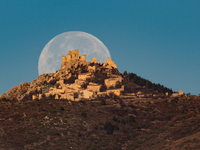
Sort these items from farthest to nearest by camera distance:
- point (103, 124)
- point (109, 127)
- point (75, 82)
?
point (75, 82) → point (103, 124) → point (109, 127)

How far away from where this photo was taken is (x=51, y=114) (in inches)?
4584

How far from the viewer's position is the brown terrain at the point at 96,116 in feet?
308

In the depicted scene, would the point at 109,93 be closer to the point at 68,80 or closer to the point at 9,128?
the point at 68,80

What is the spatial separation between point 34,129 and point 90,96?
3977 centimetres

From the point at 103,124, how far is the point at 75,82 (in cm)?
4768

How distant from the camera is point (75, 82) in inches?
6191

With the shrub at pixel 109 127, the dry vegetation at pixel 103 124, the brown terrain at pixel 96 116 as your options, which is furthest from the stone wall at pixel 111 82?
the shrub at pixel 109 127

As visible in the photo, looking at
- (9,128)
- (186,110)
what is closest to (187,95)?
(186,110)

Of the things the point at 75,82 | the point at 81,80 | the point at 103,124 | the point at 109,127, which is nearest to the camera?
the point at 109,127

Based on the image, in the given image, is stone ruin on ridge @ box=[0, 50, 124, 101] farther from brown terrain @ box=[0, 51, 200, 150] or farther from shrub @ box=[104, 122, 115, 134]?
shrub @ box=[104, 122, 115, 134]

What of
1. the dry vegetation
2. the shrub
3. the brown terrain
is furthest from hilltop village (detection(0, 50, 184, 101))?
the shrub

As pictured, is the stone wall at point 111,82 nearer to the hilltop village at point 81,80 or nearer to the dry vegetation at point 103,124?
the hilltop village at point 81,80

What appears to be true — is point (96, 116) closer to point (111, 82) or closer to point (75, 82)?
point (111, 82)

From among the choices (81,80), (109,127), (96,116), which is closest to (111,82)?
(81,80)
